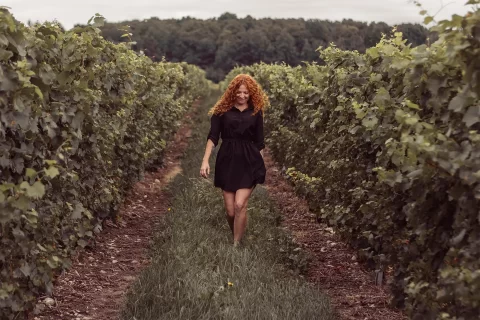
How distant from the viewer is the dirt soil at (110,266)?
17.9 ft

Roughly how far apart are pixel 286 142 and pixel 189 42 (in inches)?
3345

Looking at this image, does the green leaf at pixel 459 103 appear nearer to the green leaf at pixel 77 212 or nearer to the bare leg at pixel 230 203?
the green leaf at pixel 77 212

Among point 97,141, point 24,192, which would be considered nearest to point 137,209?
point 97,141

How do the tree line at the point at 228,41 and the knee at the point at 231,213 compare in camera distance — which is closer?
the knee at the point at 231,213

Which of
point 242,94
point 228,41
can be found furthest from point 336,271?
point 228,41

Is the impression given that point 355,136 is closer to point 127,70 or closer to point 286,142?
point 127,70

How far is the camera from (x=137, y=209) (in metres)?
9.47

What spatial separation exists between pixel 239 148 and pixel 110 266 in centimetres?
180

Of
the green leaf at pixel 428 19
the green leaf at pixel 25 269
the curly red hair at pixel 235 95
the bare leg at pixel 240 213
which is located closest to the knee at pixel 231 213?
the bare leg at pixel 240 213

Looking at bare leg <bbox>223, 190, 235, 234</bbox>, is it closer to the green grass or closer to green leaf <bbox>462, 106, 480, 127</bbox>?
the green grass

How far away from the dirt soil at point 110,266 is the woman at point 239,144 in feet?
3.62

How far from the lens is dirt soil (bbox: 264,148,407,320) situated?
5504 millimetres

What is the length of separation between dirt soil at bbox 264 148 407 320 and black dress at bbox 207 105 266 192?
1.12 m

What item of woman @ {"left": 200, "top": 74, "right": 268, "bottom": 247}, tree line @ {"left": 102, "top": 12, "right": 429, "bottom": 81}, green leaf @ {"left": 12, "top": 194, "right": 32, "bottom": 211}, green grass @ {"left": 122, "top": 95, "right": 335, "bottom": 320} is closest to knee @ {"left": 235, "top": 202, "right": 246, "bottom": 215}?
woman @ {"left": 200, "top": 74, "right": 268, "bottom": 247}
